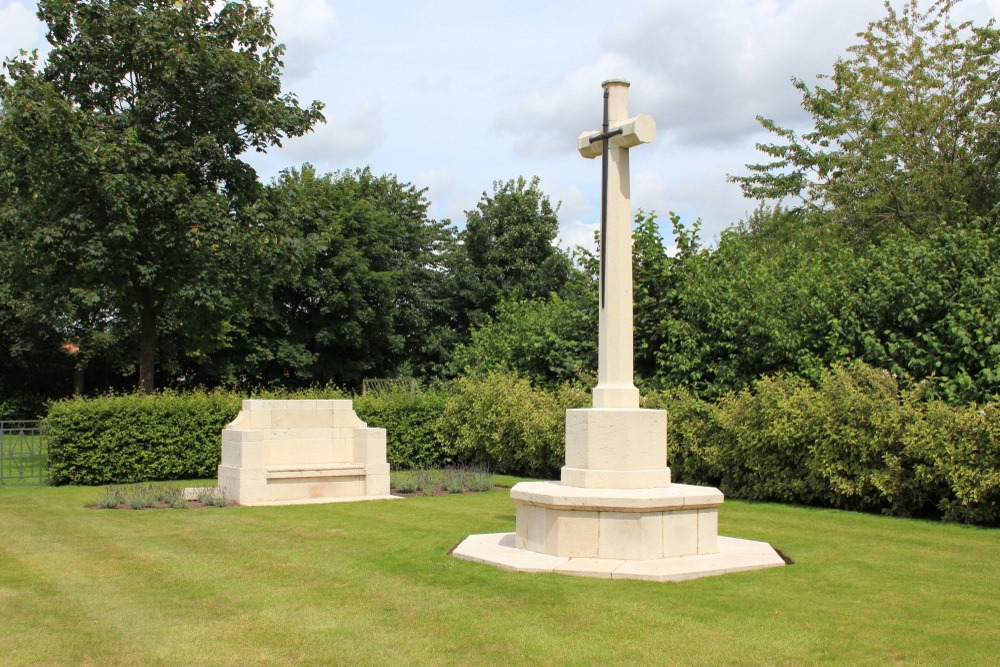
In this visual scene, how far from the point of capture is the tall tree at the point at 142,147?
2130 cm

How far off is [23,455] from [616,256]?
1483 cm

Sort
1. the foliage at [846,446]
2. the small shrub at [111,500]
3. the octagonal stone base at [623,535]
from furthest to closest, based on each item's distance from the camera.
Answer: the small shrub at [111,500]
the foliage at [846,446]
the octagonal stone base at [623,535]

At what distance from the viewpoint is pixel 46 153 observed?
68.8ft

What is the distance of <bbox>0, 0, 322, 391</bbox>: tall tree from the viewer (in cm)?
2130

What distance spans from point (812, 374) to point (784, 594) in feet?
28.4

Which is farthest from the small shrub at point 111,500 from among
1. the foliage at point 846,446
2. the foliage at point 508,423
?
the foliage at point 846,446

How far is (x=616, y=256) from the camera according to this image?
9.55 m

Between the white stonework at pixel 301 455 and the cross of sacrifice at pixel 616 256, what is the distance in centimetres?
761

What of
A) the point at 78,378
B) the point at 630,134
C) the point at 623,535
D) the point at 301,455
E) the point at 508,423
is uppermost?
the point at 630,134

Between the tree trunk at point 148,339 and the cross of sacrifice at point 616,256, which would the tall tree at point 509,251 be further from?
the cross of sacrifice at point 616,256

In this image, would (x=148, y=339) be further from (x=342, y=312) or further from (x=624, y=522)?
(x=624, y=522)

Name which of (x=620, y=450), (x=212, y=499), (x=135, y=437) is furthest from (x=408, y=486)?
(x=620, y=450)

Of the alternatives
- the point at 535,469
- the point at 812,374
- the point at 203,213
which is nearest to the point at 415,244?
the point at 203,213

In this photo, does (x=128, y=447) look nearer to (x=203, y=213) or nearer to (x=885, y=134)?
(x=203, y=213)
